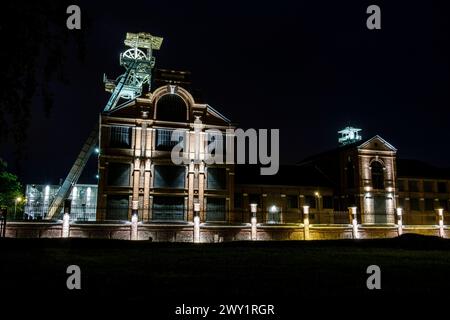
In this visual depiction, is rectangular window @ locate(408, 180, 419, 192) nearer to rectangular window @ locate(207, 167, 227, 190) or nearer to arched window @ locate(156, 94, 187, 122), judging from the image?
rectangular window @ locate(207, 167, 227, 190)

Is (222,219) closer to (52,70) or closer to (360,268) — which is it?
(360,268)

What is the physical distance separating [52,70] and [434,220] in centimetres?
4326

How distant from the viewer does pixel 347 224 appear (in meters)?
31.3

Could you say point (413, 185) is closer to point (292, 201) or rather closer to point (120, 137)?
point (292, 201)

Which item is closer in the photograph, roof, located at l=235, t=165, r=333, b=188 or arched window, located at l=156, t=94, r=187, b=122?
arched window, located at l=156, t=94, r=187, b=122

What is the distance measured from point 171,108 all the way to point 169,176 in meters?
6.03

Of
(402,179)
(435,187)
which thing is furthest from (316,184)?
(435,187)

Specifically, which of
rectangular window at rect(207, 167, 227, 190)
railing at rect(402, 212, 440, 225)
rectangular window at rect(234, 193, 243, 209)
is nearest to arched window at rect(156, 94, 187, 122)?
rectangular window at rect(207, 167, 227, 190)

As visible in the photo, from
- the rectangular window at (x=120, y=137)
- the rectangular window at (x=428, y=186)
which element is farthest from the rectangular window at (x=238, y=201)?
the rectangular window at (x=428, y=186)

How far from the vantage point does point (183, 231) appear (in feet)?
91.7

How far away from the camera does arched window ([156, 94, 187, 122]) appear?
121 ft

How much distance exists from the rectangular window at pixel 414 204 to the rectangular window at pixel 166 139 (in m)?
26.5

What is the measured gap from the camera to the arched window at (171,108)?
36.8 meters

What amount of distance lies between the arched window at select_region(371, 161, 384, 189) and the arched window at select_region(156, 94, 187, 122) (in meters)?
20.3
